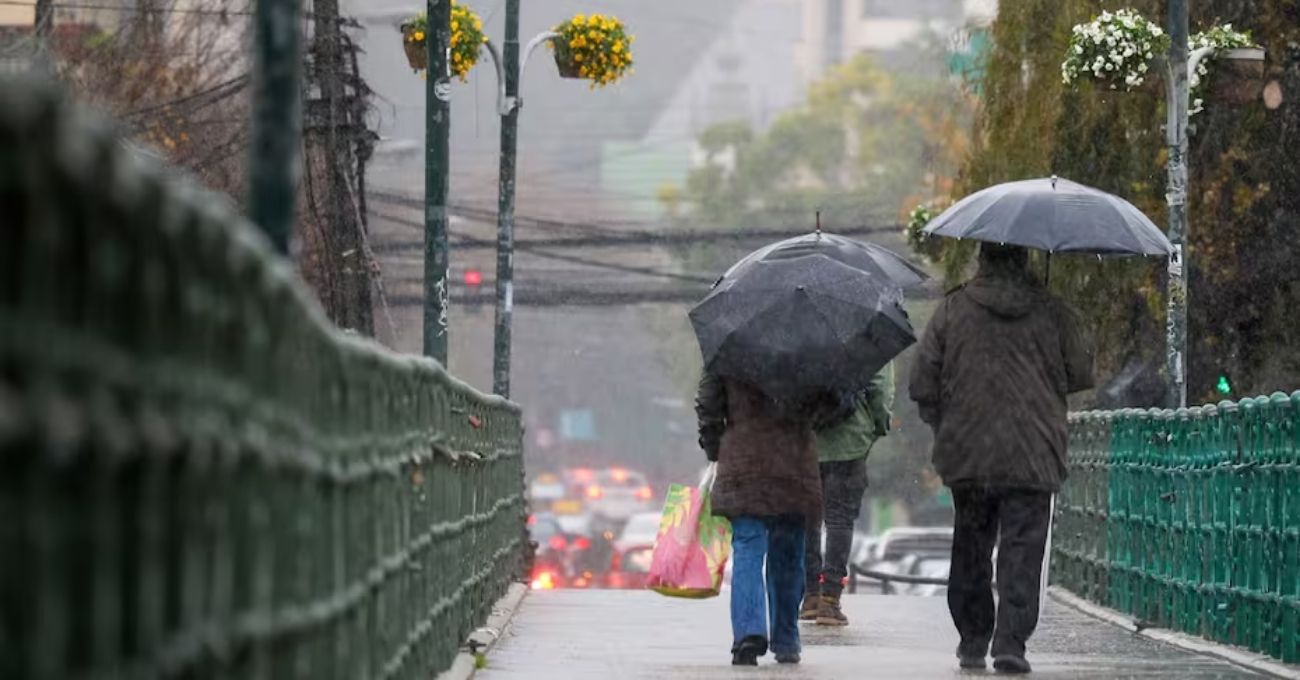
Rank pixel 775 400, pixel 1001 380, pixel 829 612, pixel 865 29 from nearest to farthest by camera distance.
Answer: pixel 1001 380 < pixel 775 400 < pixel 829 612 < pixel 865 29

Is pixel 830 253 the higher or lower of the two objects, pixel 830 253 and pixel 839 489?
the higher

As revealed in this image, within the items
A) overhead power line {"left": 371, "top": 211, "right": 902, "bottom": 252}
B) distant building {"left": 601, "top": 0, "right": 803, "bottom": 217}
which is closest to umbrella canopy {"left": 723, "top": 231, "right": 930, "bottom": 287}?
overhead power line {"left": 371, "top": 211, "right": 902, "bottom": 252}

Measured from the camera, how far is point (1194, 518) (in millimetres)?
14164

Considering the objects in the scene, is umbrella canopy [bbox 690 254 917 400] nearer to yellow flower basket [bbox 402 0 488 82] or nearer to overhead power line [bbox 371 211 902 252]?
yellow flower basket [bbox 402 0 488 82]

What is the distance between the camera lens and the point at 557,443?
12681cm

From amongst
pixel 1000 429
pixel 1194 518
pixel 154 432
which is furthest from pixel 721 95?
pixel 154 432

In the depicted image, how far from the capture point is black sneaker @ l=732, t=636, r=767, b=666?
12.1 metres

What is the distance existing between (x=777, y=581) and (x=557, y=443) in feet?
376

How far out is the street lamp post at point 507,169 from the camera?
2798cm

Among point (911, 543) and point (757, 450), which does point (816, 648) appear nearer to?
point (757, 450)

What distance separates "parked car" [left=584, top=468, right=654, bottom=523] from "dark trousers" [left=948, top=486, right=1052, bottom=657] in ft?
295

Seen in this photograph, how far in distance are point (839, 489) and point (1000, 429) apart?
3671 millimetres

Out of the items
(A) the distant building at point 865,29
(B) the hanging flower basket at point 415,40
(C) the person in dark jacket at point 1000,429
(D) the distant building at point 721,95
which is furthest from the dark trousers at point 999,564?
(D) the distant building at point 721,95

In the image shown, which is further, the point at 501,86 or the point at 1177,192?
the point at 501,86
